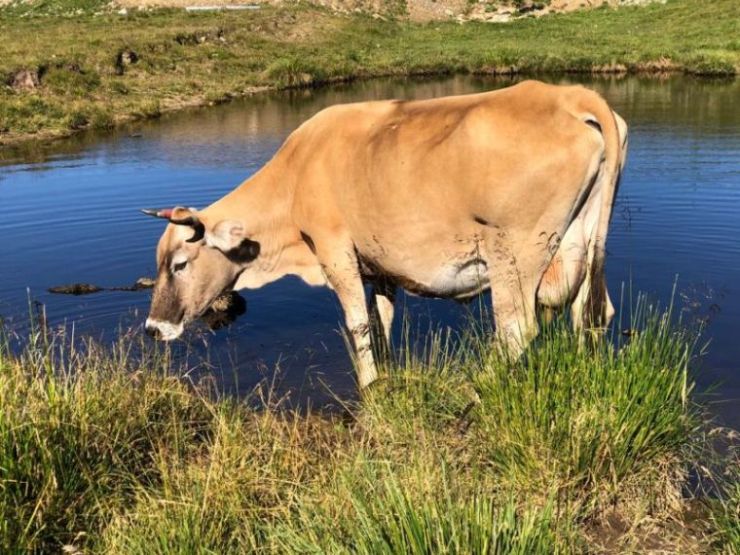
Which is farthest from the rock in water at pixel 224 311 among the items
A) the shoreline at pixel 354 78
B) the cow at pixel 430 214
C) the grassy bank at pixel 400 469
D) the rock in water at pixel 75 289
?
the shoreline at pixel 354 78

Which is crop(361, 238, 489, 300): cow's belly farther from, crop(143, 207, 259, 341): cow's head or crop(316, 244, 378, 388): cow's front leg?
crop(143, 207, 259, 341): cow's head

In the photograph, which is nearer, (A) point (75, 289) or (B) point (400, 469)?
(B) point (400, 469)

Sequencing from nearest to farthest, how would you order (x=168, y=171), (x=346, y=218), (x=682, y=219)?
1. (x=346, y=218)
2. (x=682, y=219)
3. (x=168, y=171)

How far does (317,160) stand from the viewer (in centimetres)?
693

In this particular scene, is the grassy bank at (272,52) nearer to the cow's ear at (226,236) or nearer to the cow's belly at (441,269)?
the cow's ear at (226,236)

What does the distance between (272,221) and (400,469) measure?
369 centimetres

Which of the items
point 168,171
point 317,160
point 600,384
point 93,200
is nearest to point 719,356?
point 600,384

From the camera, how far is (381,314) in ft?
24.8

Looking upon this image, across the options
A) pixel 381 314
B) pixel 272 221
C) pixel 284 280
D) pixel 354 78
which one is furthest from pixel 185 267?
pixel 354 78

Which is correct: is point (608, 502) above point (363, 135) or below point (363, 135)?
below

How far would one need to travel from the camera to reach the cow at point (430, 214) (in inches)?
229

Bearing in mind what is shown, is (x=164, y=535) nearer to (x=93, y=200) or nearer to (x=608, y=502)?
(x=608, y=502)

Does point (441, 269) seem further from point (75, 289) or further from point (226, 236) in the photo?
point (75, 289)

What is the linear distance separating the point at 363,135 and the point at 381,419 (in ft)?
8.21
